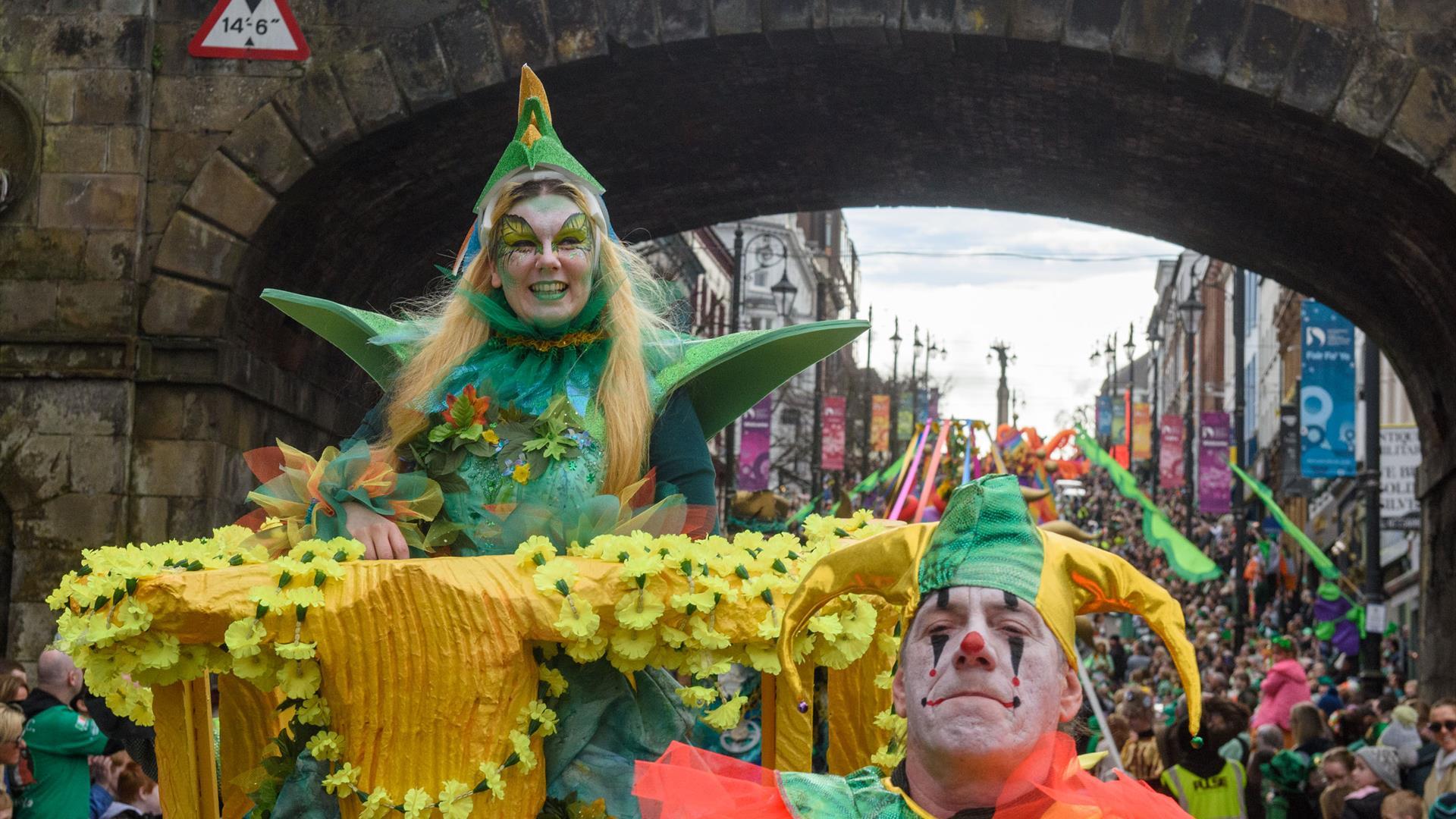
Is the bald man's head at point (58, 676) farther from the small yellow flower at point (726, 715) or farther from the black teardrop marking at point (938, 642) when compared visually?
the black teardrop marking at point (938, 642)

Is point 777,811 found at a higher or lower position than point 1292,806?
higher

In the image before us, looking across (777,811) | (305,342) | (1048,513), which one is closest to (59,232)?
(305,342)

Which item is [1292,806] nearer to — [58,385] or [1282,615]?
[58,385]

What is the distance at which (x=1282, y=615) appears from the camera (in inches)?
1231

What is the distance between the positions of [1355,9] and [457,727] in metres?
8.72

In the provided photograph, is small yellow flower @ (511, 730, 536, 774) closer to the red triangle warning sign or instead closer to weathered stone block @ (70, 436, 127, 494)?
weathered stone block @ (70, 436, 127, 494)

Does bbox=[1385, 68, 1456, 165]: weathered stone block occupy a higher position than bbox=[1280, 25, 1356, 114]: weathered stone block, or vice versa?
bbox=[1280, 25, 1356, 114]: weathered stone block

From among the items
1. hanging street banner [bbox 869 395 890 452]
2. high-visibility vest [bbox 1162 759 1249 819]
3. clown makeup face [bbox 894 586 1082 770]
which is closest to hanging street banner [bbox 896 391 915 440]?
hanging street banner [bbox 869 395 890 452]

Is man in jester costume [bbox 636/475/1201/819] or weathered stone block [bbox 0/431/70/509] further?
weathered stone block [bbox 0/431/70/509]

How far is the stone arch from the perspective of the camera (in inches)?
418

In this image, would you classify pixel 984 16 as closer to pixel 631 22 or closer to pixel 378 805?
pixel 631 22

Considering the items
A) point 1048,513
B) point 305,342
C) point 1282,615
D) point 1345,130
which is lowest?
point 1282,615

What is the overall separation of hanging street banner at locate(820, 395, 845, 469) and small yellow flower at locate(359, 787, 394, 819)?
31.3m

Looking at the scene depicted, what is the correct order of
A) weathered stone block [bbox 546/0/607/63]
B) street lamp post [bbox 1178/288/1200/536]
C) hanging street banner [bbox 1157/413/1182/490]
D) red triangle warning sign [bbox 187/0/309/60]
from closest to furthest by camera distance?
weathered stone block [bbox 546/0/607/63] < red triangle warning sign [bbox 187/0/309/60] < street lamp post [bbox 1178/288/1200/536] < hanging street banner [bbox 1157/413/1182/490]
